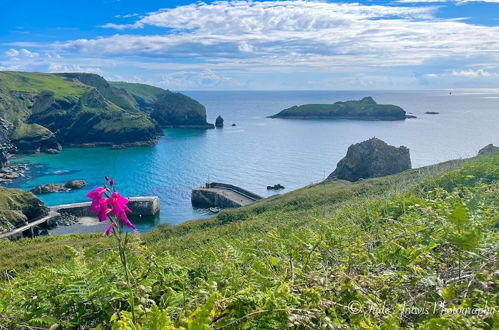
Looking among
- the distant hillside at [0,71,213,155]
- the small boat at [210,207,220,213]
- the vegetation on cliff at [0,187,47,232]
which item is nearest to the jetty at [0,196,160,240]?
the vegetation on cliff at [0,187,47,232]

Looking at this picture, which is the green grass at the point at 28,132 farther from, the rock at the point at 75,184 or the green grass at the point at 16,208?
the green grass at the point at 16,208

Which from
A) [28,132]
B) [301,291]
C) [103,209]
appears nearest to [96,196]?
[103,209]

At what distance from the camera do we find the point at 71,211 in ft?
240

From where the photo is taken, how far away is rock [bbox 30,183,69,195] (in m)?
86.6

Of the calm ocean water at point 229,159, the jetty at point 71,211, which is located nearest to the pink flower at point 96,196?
the jetty at point 71,211

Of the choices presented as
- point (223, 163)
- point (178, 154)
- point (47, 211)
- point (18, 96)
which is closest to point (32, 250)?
point (47, 211)

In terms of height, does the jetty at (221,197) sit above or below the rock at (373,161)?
below

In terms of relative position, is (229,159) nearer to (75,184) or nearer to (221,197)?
(221,197)

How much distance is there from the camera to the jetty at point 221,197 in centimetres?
7619

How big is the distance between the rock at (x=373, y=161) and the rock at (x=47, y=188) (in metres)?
63.8

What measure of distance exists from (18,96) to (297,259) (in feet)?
696

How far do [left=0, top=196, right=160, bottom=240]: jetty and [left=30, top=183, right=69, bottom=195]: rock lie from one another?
16.6 m

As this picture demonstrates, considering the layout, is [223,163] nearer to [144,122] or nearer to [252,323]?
[144,122]

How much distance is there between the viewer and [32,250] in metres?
32.2
